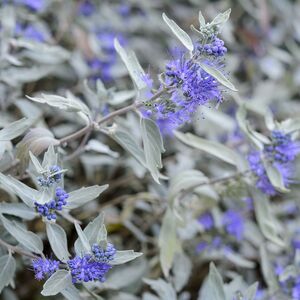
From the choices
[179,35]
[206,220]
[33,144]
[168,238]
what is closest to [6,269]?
[33,144]

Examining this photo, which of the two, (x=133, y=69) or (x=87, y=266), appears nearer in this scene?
(x=87, y=266)

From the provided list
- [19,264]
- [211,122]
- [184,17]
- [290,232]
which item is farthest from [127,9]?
[19,264]

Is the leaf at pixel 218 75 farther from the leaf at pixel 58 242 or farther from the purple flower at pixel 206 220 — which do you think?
Result: the purple flower at pixel 206 220

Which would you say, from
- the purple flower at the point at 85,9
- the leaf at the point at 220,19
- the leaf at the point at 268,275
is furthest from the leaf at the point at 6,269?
the purple flower at the point at 85,9

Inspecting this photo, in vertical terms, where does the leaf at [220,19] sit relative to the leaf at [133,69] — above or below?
above

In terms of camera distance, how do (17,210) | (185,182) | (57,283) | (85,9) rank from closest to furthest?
(57,283) < (17,210) < (185,182) < (85,9)

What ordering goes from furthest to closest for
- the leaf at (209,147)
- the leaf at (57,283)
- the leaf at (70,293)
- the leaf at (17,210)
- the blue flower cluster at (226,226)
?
the blue flower cluster at (226,226) < the leaf at (209,147) < the leaf at (17,210) < the leaf at (70,293) < the leaf at (57,283)

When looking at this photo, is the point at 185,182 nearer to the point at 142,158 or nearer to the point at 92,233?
the point at 142,158
